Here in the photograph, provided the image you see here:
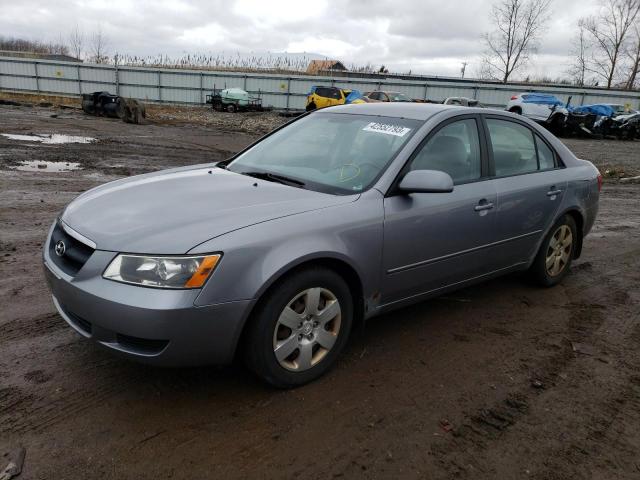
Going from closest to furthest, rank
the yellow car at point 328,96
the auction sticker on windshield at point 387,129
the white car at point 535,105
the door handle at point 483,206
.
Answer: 1. the auction sticker on windshield at point 387,129
2. the door handle at point 483,206
3. the white car at point 535,105
4. the yellow car at point 328,96

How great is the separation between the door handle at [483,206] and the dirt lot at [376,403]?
0.89 m

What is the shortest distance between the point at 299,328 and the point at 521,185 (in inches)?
91.7

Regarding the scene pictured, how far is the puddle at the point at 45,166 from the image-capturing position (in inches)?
375

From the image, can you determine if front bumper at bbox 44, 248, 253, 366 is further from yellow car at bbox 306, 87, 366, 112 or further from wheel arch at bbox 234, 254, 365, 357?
yellow car at bbox 306, 87, 366, 112

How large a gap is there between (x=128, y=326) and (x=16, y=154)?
33.4 ft

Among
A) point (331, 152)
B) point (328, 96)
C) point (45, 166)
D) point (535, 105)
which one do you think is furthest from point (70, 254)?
point (535, 105)

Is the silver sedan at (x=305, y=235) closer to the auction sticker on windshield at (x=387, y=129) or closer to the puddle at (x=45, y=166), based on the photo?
the auction sticker on windshield at (x=387, y=129)

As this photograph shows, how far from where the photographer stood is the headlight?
2537 millimetres

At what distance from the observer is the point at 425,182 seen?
10.6 ft

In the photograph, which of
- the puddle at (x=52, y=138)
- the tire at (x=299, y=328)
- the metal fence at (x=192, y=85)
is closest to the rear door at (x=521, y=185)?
the tire at (x=299, y=328)

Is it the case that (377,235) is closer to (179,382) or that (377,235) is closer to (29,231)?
(179,382)

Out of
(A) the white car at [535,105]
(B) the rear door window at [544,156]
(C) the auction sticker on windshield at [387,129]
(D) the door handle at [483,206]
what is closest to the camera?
(C) the auction sticker on windshield at [387,129]

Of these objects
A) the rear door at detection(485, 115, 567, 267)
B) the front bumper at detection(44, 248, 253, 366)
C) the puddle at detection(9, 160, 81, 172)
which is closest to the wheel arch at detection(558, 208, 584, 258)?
the rear door at detection(485, 115, 567, 267)

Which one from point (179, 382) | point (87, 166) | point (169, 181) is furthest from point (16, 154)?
point (179, 382)
